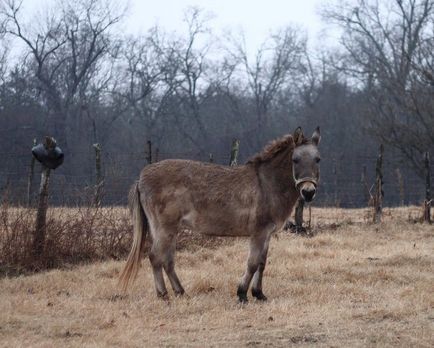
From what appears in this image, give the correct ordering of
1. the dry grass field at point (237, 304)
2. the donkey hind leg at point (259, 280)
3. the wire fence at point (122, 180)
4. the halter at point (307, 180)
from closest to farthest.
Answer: the dry grass field at point (237, 304)
the halter at point (307, 180)
the donkey hind leg at point (259, 280)
the wire fence at point (122, 180)

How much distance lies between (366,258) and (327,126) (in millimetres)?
35188

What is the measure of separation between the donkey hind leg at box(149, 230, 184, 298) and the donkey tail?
0.67 ft

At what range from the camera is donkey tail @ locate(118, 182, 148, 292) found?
8773mm

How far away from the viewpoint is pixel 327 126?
46219mm

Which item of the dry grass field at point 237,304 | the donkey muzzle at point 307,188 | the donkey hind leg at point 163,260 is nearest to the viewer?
the dry grass field at point 237,304

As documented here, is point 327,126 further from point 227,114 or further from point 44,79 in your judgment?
point 44,79

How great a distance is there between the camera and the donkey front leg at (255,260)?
339 inches

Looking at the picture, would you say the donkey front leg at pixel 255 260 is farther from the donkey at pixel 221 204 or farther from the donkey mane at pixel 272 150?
the donkey mane at pixel 272 150

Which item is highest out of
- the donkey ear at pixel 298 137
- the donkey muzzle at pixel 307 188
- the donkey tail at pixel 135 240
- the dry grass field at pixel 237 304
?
the donkey ear at pixel 298 137

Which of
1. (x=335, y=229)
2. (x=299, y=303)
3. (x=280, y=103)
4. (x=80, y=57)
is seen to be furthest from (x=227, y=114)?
(x=299, y=303)

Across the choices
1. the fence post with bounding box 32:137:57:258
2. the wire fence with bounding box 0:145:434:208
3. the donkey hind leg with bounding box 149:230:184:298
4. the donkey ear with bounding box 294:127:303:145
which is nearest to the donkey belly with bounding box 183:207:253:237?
the donkey hind leg with bounding box 149:230:184:298

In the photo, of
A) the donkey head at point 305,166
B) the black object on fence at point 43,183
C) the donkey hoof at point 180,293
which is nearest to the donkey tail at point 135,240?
the donkey hoof at point 180,293

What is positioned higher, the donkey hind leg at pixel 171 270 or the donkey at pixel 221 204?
the donkey at pixel 221 204

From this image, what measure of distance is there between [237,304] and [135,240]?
63.9 inches
